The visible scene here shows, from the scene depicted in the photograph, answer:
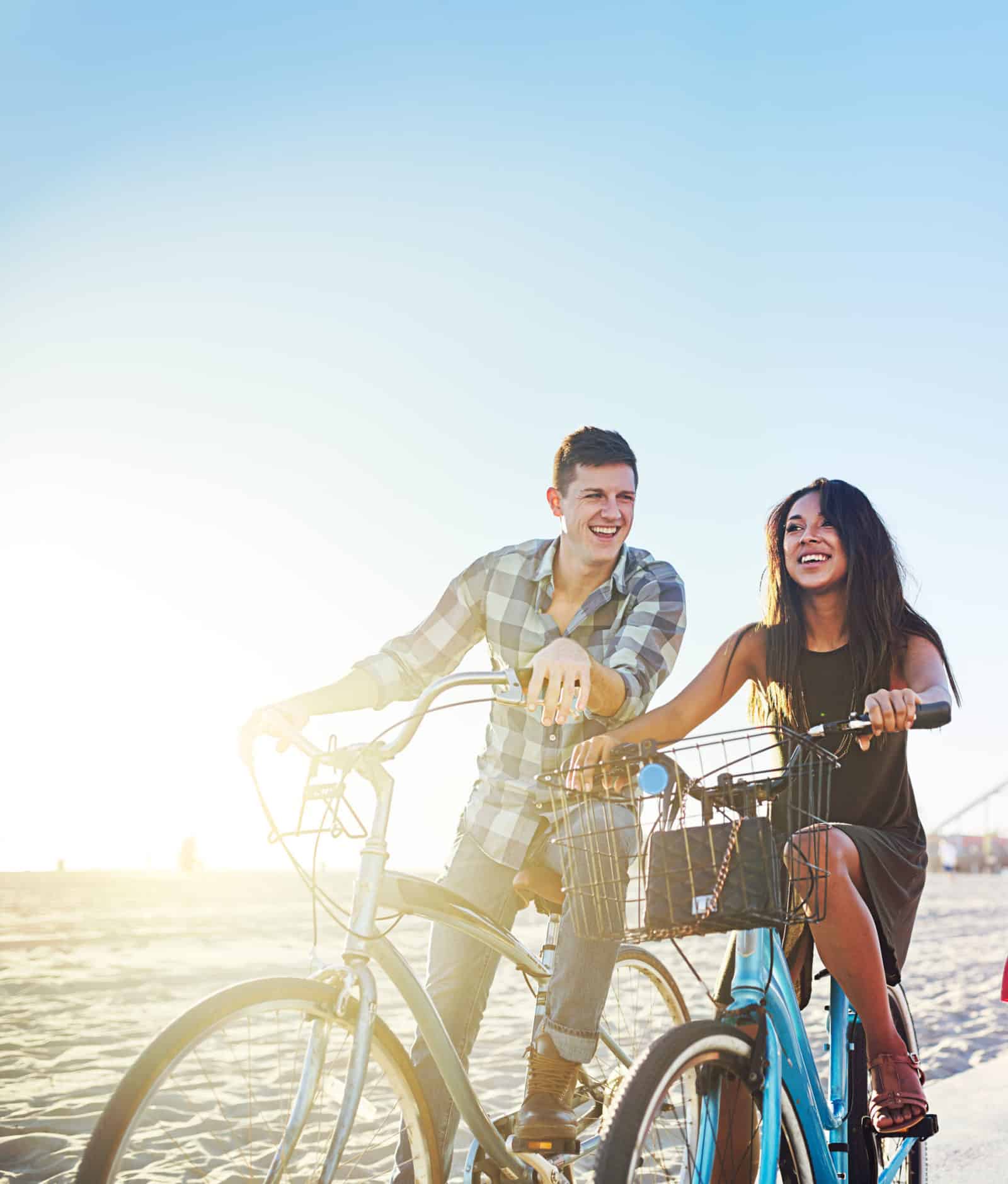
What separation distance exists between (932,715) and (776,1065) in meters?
0.82

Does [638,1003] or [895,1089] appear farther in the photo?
[638,1003]

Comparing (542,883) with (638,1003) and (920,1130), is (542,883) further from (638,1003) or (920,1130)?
(920,1130)

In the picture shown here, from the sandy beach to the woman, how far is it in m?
1.67

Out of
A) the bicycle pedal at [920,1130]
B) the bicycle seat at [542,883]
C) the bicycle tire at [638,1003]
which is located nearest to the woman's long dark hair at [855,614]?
the bicycle seat at [542,883]

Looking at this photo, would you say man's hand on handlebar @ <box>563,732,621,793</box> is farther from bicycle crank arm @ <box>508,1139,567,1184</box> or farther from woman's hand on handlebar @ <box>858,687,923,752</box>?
bicycle crank arm @ <box>508,1139,567,1184</box>

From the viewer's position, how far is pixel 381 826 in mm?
2502

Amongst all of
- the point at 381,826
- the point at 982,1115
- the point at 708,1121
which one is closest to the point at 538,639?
the point at 381,826

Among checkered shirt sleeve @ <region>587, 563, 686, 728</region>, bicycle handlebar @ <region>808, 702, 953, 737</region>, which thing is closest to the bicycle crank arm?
checkered shirt sleeve @ <region>587, 563, 686, 728</region>

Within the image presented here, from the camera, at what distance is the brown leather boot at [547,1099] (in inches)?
110

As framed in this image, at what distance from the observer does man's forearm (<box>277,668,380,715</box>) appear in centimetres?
279

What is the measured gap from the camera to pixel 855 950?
2715mm

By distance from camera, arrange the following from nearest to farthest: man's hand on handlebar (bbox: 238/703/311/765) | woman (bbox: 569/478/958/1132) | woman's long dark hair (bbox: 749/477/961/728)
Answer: man's hand on handlebar (bbox: 238/703/311/765) → woman (bbox: 569/478/958/1132) → woman's long dark hair (bbox: 749/477/961/728)

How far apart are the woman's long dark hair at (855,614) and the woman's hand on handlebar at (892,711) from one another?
2.37 feet

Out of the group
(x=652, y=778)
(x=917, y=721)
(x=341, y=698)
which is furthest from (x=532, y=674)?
(x=917, y=721)
